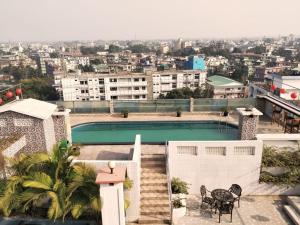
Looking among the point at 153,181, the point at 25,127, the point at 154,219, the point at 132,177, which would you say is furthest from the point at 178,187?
the point at 25,127

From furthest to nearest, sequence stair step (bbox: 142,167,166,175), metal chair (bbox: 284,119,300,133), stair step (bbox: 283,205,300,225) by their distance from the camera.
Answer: metal chair (bbox: 284,119,300,133) → stair step (bbox: 142,167,166,175) → stair step (bbox: 283,205,300,225)

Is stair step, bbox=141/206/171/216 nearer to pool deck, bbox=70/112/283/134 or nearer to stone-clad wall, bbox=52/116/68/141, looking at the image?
stone-clad wall, bbox=52/116/68/141

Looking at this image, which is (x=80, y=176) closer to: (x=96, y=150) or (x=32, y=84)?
(x=96, y=150)

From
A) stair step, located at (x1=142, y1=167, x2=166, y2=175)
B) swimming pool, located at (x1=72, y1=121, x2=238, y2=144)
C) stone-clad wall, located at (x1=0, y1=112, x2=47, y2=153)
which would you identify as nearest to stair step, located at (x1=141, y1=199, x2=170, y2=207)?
stair step, located at (x1=142, y1=167, x2=166, y2=175)

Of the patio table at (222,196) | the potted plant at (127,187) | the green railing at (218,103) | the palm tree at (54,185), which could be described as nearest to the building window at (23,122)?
the palm tree at (54,185)

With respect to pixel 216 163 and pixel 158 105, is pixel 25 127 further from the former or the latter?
pixel 158 105

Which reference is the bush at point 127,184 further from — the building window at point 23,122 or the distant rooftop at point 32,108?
the building window at point 23,122
